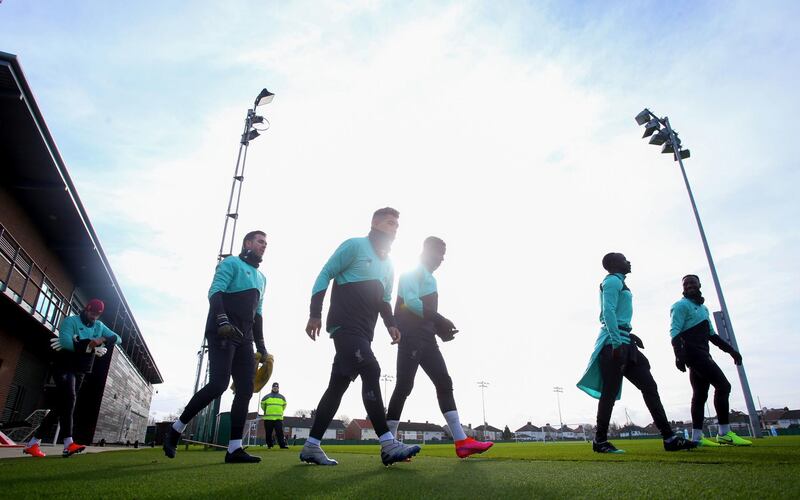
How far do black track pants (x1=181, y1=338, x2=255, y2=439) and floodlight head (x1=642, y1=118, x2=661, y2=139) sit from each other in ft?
50.2

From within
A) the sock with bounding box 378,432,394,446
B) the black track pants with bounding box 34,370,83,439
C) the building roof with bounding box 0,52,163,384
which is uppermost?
the building roof with bounding box 0,52,163,384

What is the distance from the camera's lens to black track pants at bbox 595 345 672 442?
195 inches

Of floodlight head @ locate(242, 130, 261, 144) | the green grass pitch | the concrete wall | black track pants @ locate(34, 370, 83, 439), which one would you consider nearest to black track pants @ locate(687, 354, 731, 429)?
the green grass pitch

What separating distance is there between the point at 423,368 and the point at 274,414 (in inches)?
321

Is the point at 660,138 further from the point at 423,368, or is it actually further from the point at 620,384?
the point at 423,368

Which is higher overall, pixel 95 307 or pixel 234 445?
pixel 95 307

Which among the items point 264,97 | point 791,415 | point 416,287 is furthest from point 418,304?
point 791,415

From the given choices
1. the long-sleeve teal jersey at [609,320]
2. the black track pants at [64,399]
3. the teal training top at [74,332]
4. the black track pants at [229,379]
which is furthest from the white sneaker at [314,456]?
the teal training top at [74,332]

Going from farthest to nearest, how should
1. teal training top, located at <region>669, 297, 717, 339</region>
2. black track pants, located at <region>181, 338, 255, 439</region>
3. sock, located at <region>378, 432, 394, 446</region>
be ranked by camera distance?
teal training top, located at <region>669, 297, 717, 339</region> < black track pants, located at <region>181, 338, 255, 439</region> < sock, located at <region>378, 432, 394, 446</region>

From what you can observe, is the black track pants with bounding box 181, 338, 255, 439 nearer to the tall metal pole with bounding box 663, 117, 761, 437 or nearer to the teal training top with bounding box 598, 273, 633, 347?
the teal training top with bounding box 598, 273, 633, 347

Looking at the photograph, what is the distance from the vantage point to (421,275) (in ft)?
15.5

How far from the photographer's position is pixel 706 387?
5.73 metres

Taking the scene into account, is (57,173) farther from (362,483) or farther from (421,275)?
(362,483)

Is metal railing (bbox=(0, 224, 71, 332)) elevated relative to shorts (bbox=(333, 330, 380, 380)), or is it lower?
elevated
